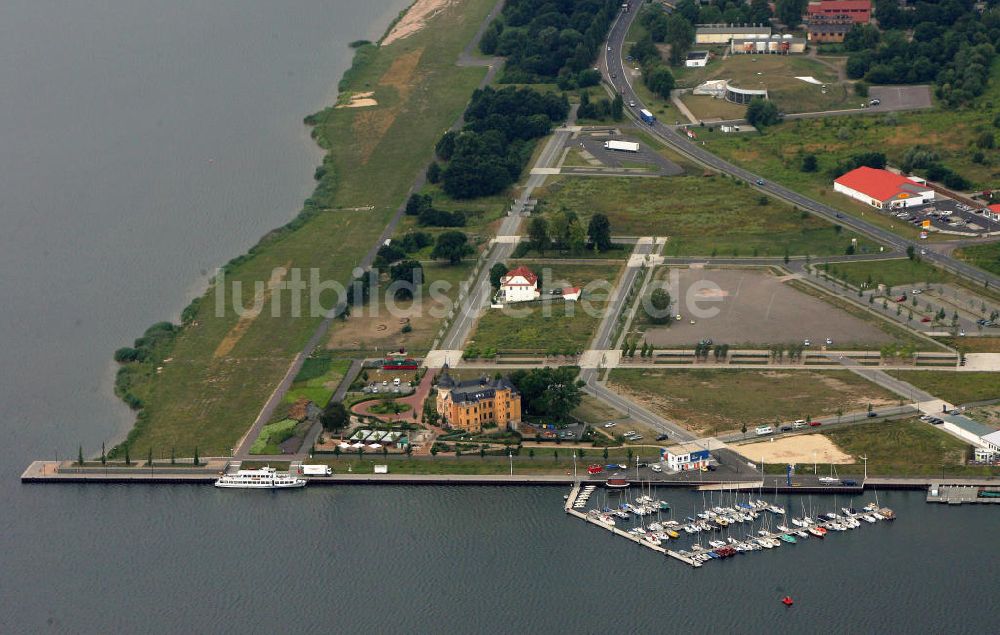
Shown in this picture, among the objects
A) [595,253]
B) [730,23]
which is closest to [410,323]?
[595,253]

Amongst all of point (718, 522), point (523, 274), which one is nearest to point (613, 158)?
point (523, 274)

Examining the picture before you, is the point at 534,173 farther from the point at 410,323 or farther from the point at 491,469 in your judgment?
the point at 491,469

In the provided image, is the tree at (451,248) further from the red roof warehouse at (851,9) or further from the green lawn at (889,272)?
the red roof warehouse at (851,9)

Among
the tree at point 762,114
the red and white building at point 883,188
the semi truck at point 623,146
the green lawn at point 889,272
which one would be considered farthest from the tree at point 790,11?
the green lawn at point 889,272

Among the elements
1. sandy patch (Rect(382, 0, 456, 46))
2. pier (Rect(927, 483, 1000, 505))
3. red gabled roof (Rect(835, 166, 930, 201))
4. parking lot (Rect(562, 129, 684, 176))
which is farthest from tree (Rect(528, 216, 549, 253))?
sandy patch (Rect(382, 0, 456, 46))

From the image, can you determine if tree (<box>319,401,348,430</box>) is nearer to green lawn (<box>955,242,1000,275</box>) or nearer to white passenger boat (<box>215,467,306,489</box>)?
white passenger boat (<box>215,467,306,489</box>)

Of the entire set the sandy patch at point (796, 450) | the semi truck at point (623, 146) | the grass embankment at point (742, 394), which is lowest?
the sandy patch at point (796, 450)
